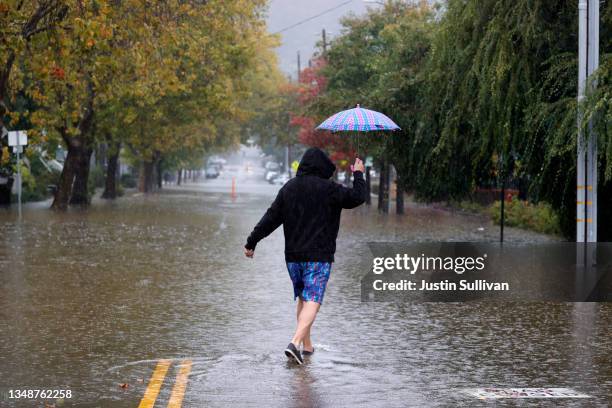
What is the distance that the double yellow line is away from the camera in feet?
27.1

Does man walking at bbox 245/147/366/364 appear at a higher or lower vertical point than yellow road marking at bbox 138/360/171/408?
higher

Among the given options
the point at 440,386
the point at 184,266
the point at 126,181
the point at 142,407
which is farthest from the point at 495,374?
the point at 126,181

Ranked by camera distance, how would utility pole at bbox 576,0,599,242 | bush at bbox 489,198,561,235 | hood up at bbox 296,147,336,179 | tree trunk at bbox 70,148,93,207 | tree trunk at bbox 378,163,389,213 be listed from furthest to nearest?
tree trunk at bbox 70,148,93,207 → tree trunk at bbox 378,163,389,213 → bush at bbox 489,198,561,235 → utility pole at bbox 576,0,599,242 → hood up at bbox 296,147,336,179

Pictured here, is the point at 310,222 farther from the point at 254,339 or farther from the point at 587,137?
the point at 587,137

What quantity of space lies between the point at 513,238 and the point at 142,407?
876 inches

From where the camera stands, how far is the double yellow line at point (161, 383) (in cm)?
827

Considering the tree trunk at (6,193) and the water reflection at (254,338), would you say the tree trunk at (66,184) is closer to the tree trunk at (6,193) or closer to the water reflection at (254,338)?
the tree trunk at (6,193)

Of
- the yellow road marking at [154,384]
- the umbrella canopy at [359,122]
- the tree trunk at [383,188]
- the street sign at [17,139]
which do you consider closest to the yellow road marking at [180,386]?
the yellow road marking at [154,384]

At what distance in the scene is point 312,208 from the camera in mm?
10078

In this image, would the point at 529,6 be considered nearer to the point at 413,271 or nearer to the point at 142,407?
the point at 413,271

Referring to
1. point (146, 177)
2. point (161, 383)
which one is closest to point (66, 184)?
point (146, 177)

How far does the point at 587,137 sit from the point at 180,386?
35.3 ft

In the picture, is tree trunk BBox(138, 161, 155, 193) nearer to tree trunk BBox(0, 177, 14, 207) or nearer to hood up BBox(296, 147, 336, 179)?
tree trunk BBox(0, 177, 14, 207)

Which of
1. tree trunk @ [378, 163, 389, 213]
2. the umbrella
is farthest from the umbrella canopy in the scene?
tree trunk @ [378, 163, 389, 213]
